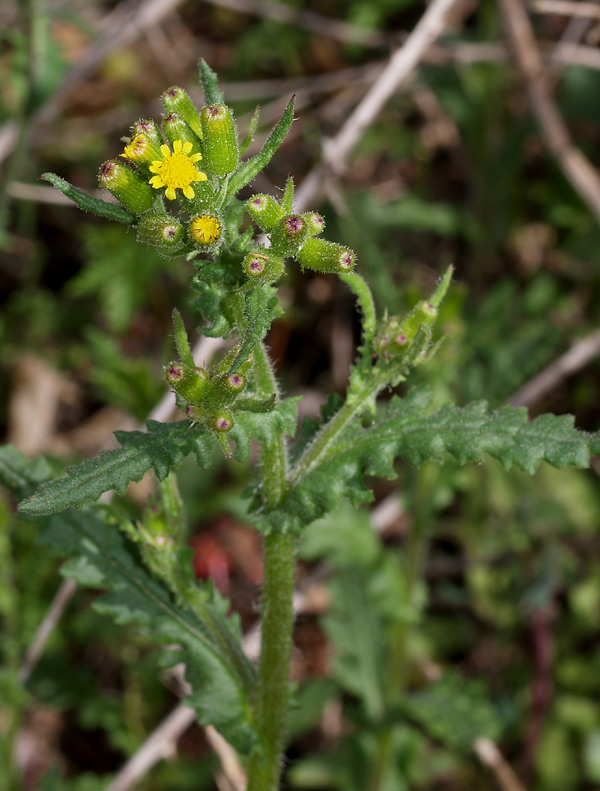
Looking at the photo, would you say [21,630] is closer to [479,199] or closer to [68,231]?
[68,231]

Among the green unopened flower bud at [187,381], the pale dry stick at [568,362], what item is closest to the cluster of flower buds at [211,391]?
the green unopened flower bud at [187,381]

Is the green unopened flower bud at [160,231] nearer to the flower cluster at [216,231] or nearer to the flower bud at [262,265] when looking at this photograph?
the flower cluster at [216,231]

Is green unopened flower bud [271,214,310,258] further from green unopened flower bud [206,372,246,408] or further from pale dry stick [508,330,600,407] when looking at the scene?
pale dry stick [508,330,600,407]

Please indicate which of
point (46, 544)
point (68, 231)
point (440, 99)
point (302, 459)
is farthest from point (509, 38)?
point (46, 544)

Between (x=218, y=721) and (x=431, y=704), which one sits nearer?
(x=218, y=721)

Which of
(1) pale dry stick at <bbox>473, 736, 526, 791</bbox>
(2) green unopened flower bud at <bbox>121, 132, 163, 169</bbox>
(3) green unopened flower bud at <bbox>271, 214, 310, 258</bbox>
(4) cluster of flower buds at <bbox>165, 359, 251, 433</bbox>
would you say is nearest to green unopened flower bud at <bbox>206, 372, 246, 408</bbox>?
(4) cluster of flower buds at <bbox>165, 359, 251, 433</bbox>

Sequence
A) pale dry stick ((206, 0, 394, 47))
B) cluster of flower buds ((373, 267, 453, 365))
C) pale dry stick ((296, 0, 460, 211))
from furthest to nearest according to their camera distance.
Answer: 1. pale dry stick ((206, 0, 394, 47))
2. pale dry stick ((296, 0, 460, 211))
3. cluster of flower buds ((373, 267, 453, 365))
